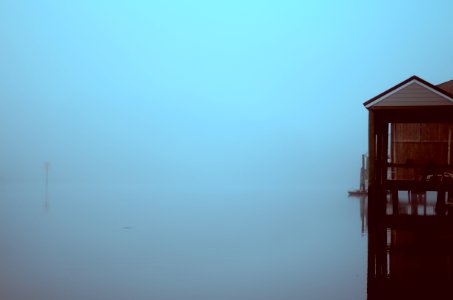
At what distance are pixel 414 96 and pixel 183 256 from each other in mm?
6621

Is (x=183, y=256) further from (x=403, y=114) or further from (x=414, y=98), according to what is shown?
(x=403, y=114)

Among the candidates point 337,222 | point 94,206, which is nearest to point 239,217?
point 337,222

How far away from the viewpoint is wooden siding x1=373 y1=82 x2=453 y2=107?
14453 mm

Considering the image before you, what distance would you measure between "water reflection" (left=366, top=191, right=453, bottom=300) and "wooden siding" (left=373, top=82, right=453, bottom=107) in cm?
216

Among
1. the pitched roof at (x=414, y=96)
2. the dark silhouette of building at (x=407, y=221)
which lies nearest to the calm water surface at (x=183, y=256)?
the dark silhouette of building at (x=407, y=221)

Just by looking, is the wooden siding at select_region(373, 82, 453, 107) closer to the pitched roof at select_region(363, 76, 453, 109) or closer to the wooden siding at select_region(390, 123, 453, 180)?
the pitched roof at select_region(363, 76, 453, 109)

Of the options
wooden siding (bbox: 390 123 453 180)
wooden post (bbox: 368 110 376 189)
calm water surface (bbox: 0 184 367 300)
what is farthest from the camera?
wooden siding (bbox: 390 123 453 180)

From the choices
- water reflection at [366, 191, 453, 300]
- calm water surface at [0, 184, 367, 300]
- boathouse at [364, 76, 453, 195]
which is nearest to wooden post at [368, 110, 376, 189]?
boathouse at [364, 76, 453, 195]

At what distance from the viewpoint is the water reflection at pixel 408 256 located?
782 cm

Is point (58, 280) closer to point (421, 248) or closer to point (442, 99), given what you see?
point (421, 248)

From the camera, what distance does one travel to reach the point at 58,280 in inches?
371

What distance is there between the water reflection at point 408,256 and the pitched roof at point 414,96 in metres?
2.16

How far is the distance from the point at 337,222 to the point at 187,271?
8.94 meters

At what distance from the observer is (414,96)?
575 inches
